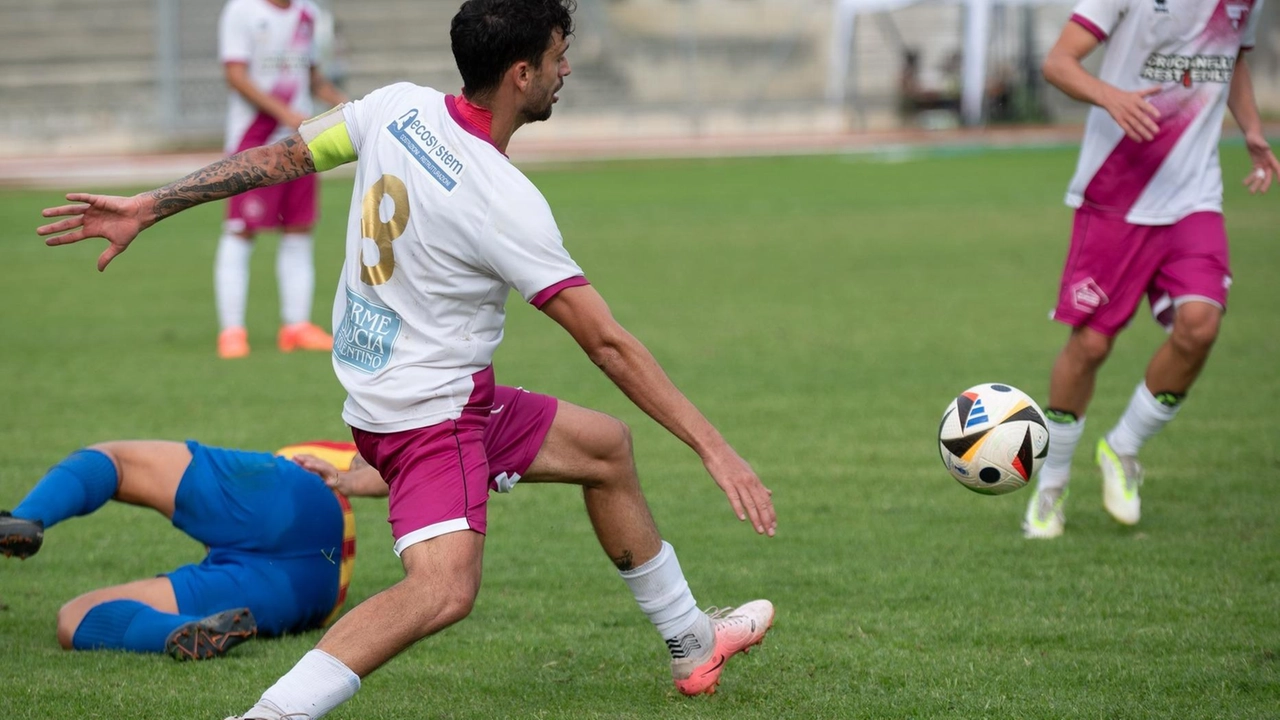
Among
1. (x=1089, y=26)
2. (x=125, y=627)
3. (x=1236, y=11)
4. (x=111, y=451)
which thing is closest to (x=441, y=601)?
(x=125, y=627)

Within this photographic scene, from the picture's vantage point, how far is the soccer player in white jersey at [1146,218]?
588 centimetres

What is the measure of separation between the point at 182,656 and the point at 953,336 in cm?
707

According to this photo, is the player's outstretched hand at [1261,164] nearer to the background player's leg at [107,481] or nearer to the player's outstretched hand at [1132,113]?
the player's outstretched hand at [1132,113]

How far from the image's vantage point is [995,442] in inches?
187

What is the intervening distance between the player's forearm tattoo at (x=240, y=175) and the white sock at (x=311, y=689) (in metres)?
1.34

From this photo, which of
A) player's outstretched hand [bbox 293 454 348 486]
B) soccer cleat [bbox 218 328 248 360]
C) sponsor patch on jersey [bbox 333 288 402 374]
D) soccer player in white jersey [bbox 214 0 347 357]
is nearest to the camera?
sponsor patch on jersey [bbox 333 288 402 374]

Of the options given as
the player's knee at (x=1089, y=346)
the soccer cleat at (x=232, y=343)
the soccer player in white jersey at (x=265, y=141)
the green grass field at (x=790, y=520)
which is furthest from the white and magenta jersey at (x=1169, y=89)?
the soccer cleat at (x=232, y=343)

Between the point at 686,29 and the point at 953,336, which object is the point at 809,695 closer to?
the point at 953,336

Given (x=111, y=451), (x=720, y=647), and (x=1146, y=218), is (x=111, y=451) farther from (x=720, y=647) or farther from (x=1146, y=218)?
(x=1146, y=218)

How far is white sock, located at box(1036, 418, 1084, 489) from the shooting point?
603 cm

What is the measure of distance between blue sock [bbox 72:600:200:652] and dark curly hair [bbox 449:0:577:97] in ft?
6.69

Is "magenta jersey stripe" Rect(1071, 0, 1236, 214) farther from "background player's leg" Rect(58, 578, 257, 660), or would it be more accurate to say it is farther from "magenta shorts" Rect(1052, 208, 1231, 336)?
"background player's leg" Rect(58, 578, 257, 660)

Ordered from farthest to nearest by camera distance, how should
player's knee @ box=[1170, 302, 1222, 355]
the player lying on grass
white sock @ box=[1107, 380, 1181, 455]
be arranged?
white sock @ box=[1107, 380, 1181, 455]
player's knee @ box=[1170, 302, 1222, 355]
the player lying on grass

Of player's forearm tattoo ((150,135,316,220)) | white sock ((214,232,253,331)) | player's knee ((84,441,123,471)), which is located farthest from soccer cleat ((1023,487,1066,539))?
white sock ((214,232,253,331))
